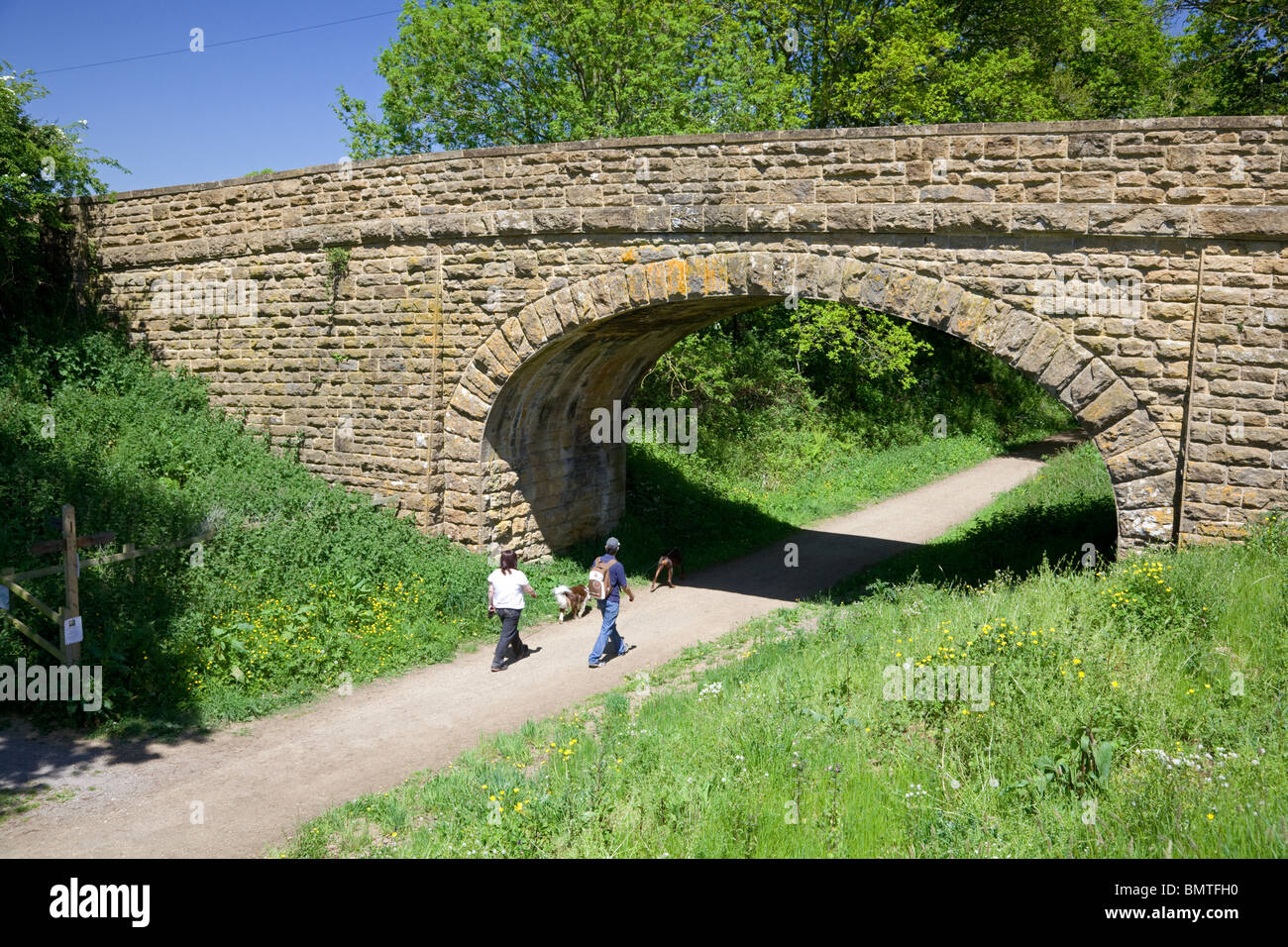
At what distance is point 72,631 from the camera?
6992 mm

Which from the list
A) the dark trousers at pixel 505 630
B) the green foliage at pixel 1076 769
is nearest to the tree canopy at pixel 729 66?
the dark trousers at pixel 505 630

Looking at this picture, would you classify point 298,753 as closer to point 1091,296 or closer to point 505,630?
point 505,630

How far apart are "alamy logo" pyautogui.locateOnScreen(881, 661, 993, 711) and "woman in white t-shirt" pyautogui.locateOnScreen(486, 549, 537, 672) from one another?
378cm

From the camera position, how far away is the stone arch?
7875mm

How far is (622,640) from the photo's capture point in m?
9.30

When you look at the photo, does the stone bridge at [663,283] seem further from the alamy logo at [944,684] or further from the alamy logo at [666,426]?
the alamy logo at [944,684]

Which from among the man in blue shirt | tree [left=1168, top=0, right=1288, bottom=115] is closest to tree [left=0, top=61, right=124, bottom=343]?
the man in blue shirt

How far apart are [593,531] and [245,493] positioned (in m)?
4.64

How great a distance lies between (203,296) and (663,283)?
656cm

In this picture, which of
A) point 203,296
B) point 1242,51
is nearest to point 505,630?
point 203,296

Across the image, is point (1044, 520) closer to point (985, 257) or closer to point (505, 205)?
point (985, 257)

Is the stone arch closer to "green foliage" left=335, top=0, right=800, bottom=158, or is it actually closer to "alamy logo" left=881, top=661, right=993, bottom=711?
"alamy logo" left=881, top=661, right=993, bottom=711

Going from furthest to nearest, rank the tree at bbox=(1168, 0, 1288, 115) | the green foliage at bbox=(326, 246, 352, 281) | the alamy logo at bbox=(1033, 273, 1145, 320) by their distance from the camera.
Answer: the tree at bbox=(1168, 0, 1288, 115) → the green foliage at bbox=(326, 246, 352, 281) → the alamy logo at bbox=(1033, 273, 1145, 320)

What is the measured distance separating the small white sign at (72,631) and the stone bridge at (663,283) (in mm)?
4002
